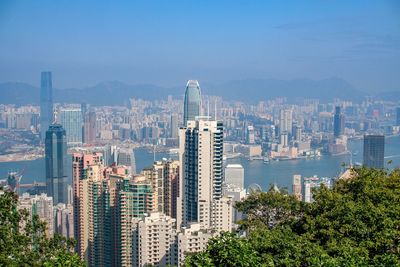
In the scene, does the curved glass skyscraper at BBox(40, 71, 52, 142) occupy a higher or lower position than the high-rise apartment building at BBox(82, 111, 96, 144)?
higher

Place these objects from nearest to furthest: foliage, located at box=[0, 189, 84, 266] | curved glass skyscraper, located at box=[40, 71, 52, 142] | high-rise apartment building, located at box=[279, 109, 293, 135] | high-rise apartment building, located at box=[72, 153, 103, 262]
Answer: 1. foliage, located at box=[0, 189, 84, 266]
2. high-rise apartment building, located at box=[72, 153, 103, 262]
3. curved glass skyscraper, located at box=[40, 71, 52, 142]
4. high-rise apartment building, located at box=[279, 109, 293, 135]

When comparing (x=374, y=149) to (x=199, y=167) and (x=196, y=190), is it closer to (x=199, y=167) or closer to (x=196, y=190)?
(x=199, y=167)

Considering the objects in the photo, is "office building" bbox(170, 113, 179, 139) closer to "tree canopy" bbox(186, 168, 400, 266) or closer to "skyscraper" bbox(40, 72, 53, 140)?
"skyscraper" bbox(40, 72, 53, 140)

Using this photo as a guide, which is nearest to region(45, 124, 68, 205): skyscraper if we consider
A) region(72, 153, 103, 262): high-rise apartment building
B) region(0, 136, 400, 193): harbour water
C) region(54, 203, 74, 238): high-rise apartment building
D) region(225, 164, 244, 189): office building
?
region(0, 136, 400, 193): harbour water

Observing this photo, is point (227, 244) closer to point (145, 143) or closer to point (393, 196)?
point (393, 196)

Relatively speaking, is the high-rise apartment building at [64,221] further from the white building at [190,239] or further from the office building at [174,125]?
the office building at [174,125]

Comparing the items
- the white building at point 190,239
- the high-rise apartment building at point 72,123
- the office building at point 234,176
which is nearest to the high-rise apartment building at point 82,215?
the white building at point 190,239

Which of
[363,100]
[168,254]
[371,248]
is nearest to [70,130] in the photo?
[363,100]
